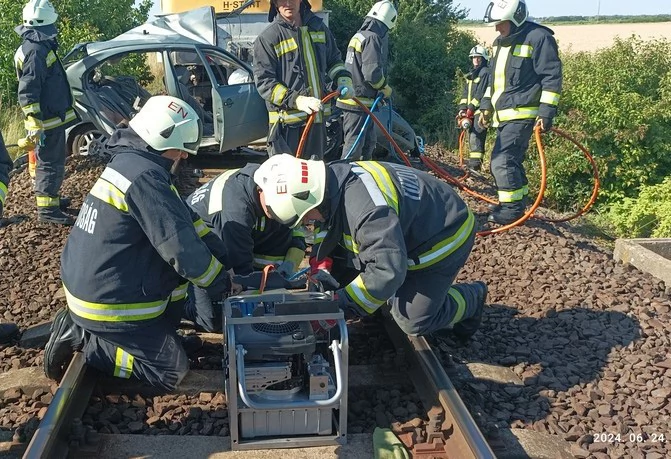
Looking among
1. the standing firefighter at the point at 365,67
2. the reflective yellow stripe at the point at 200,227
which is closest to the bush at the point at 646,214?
the standing firefighter at the point at 365,67

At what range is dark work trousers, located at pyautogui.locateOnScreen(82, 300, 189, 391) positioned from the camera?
12.5 feet

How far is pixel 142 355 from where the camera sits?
3816 millimetres

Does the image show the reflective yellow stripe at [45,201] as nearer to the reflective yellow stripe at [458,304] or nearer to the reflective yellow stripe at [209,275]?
the reflective yellow stripe at [209,275]

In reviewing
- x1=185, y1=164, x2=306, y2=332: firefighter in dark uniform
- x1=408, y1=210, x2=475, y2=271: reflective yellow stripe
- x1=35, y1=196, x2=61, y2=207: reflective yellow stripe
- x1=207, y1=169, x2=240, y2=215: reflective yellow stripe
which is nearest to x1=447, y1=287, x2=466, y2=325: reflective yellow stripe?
x1=408, y1=210, x2=475, y2=271: reflective yellow stripe

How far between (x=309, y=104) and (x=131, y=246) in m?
3.07

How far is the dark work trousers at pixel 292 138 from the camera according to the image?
22.1 ft

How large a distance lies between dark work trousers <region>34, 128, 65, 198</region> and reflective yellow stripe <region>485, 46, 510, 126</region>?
4488mm

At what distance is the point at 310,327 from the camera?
351 centimetres

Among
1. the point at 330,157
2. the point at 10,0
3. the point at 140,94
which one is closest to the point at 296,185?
the point at 330,157

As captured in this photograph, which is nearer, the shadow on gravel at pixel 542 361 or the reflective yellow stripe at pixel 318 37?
the shadow on gravel at pixel 542 361

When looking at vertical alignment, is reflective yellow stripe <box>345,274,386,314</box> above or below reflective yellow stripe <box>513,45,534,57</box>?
below

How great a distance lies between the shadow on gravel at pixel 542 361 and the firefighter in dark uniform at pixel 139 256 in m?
1.62

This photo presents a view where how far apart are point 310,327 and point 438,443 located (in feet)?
2.78

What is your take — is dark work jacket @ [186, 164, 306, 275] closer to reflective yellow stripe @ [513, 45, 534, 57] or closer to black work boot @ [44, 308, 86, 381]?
black work boot @ [44, 308, 86, 381]
